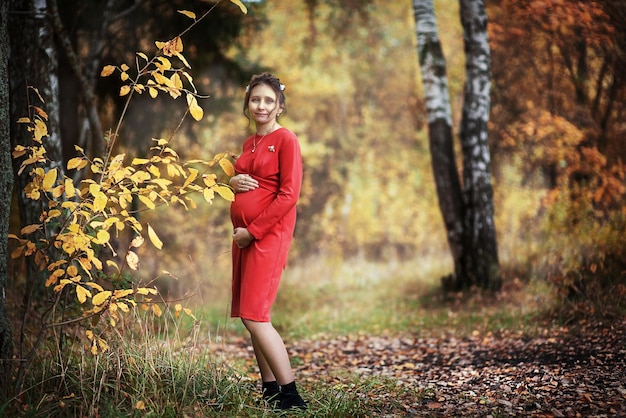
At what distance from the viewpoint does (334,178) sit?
711 inches

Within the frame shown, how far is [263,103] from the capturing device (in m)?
3.61

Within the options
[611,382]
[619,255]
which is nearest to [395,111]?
[619,255]

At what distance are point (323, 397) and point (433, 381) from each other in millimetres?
1021

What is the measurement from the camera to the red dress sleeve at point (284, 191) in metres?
3.44

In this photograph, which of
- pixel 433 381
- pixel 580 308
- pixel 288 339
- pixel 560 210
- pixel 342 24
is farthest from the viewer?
pixel 342 24

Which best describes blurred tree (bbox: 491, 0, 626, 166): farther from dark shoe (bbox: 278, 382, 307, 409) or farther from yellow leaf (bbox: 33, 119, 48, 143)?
yellow leaf (bbox: 33, 119, 48, 143)

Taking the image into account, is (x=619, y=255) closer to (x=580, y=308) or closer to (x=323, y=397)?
(x=580, y=308)

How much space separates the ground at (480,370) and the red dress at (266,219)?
967mm

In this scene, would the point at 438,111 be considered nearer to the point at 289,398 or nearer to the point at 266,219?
the point at 266,219

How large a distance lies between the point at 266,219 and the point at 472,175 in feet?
16.5

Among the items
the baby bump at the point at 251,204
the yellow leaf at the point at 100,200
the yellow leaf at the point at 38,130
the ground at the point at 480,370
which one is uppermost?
the yellow leaf at the point at 38,130

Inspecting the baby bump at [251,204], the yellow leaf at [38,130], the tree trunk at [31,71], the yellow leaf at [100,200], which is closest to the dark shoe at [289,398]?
the baby bump at [251,204]

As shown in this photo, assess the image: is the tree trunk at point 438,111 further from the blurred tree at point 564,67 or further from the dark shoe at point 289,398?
the dark shoe at point 289,398

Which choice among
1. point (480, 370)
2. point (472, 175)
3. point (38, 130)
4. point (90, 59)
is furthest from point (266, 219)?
point (472, 175)
